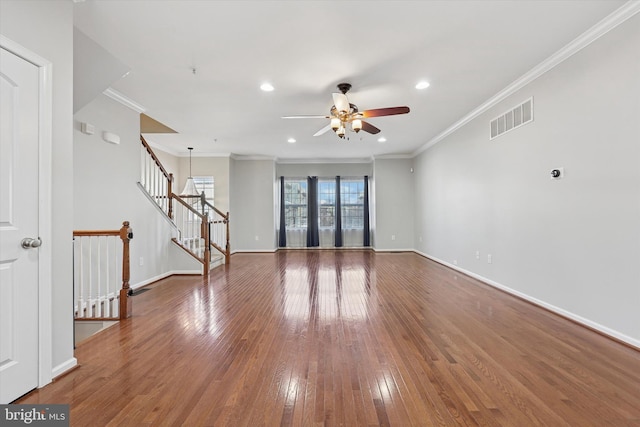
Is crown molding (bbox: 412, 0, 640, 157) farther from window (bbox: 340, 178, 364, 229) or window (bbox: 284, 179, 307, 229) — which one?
window (bbox: 284, 179, 307, 229)

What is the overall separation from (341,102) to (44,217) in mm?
3023

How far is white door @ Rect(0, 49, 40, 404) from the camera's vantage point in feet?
5.66

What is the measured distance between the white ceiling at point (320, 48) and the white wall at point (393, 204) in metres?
3.76

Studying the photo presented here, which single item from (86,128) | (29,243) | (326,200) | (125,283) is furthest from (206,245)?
(326,200)

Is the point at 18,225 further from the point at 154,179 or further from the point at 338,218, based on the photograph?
the point at 338,218

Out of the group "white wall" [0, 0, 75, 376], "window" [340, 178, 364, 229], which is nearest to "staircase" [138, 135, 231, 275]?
"white wall" [0, 0, 75, 376]

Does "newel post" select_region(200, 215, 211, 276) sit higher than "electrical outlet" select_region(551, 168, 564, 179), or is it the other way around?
"electrical outlet" select_region(551, 168, 564, 179)

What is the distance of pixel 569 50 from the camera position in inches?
118

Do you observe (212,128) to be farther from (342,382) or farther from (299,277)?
(342,382)

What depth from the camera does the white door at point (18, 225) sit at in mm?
1726

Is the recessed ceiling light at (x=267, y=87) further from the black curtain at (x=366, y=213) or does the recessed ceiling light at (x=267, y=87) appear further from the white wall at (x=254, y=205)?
the black curtain at (x=366, y=213)

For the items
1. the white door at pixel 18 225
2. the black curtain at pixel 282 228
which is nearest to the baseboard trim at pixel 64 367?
the white door at pixel 18 225

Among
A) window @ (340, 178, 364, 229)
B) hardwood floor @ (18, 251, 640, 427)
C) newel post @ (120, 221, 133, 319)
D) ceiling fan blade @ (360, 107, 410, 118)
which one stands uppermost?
ceiling fan blade @ (360, 107, 410, 118)

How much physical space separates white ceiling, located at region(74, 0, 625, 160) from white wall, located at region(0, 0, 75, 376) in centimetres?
47
